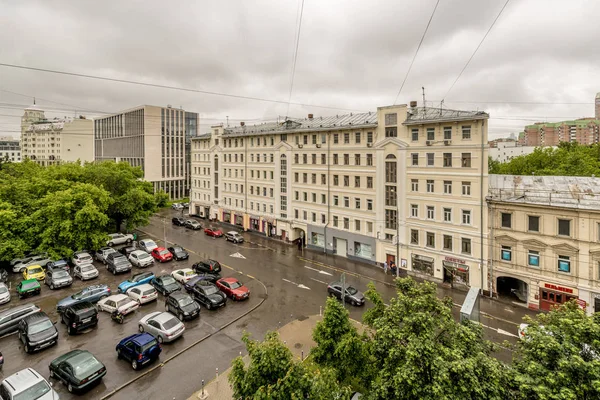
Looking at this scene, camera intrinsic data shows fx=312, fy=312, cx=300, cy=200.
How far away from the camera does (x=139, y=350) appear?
17250mm

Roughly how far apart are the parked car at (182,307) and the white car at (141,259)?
40.4 feet

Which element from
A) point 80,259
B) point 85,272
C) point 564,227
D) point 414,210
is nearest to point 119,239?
point 80,259

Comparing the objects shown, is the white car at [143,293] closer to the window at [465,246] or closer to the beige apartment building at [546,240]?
the window at [465,246]

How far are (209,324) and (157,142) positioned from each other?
69.2m

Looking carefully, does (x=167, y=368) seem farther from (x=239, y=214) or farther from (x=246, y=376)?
(x=239, y=214)

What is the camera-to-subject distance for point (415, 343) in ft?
29.1

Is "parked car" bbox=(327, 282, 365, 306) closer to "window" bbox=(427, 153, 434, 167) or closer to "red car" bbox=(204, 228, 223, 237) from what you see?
"window" bbox=(427, 153, 434, 167)

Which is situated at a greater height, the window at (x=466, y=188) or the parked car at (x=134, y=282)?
the window at (x=466, y=188)

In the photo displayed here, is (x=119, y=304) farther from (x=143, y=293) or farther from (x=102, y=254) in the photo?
(x=102, y=254)

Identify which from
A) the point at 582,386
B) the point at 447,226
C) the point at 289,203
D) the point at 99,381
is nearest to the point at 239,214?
the point at 289,203

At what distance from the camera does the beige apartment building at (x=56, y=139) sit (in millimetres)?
111562

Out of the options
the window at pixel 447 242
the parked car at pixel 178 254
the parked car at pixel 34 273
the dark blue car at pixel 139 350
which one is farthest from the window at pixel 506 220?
the parked car at pixel 34 273

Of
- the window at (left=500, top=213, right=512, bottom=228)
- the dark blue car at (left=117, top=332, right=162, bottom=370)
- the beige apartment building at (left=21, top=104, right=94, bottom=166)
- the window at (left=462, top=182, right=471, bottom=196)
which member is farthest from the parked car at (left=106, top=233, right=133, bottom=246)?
the beige apartment building at (left=21, top=104, right=94, bottom=166)

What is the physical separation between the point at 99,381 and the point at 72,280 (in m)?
18.7
